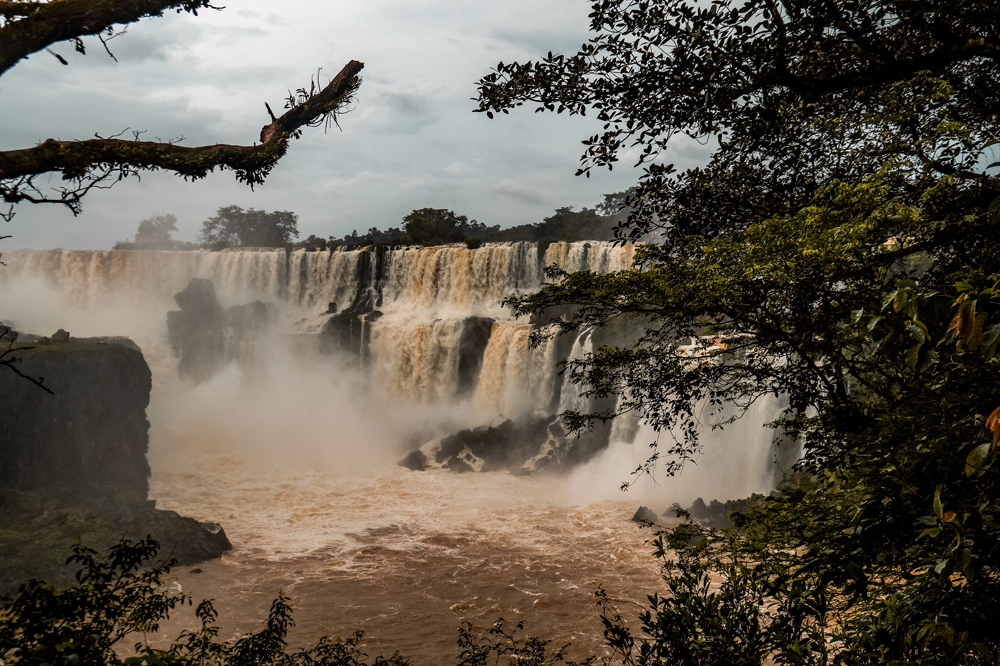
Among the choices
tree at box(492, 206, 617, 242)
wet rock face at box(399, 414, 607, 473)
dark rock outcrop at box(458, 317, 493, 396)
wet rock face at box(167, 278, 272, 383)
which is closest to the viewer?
wet rock face at box(399, 414, 607, 473)

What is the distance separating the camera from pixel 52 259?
34281 millimetres

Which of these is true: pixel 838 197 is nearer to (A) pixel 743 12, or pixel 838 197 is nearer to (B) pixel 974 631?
(A) pixel 743 12

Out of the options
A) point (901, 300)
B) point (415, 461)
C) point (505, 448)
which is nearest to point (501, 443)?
point (505, 448)

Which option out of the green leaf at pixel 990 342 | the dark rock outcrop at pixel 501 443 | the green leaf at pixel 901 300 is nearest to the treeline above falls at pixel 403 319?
the dark rock outcrop at pixel 501 443

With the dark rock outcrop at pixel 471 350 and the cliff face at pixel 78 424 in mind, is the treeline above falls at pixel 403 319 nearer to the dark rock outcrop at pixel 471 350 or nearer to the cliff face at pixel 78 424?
the dark rock outcrop at pixel 471 350

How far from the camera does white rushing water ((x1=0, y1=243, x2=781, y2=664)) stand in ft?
37.6

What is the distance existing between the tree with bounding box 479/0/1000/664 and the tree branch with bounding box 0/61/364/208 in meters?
1.05

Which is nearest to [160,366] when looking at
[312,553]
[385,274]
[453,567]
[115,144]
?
[385,274]

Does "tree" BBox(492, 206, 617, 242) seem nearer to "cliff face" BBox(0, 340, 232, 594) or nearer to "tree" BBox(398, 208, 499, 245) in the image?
"tree" BBox(398, 208, 499, 245)

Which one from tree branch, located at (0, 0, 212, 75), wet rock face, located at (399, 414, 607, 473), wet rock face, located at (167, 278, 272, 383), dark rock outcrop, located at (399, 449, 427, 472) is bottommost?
dark rock outcrop, located at (399, 449, 427, 472)

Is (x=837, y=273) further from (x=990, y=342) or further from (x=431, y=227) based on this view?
(x=431, y=227)

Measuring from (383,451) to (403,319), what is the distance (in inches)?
240

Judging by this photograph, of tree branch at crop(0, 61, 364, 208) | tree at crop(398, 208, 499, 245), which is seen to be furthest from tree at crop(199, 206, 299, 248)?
tree branch at crop(0, 61, 364, 208)

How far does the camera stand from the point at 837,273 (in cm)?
388
